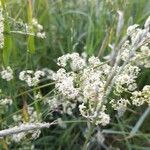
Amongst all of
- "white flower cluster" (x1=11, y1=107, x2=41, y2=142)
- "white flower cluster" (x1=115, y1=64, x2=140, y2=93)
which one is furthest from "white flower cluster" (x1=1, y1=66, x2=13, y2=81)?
"white flower cluster" (x1=115, y1=64, x2=140, y2=93)

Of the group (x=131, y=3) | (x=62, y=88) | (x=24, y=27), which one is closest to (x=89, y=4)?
(x=131, y=3)

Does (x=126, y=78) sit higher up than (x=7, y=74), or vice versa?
(x=7, y=74)

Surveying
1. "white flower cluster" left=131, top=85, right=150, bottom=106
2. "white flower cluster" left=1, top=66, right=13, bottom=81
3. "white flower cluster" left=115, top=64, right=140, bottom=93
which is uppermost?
"white flower cluster" left=1, top=66, right=13, bottom=81

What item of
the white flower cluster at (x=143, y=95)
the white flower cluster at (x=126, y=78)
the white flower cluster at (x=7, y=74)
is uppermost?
the white flower cluster at (x=7, y=74)

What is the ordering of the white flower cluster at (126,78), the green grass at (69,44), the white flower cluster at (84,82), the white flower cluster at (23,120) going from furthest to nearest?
the green grass at (69,44), the white flower cluster at (23,120), the white flower cluster at (126,78), the white flower cluster at (84,82)

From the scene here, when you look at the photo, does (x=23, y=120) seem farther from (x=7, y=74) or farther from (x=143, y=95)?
(x=143, y=95)

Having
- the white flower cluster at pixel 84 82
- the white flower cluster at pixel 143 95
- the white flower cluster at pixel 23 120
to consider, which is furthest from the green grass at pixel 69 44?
the white flower cluster at pixel 143 95

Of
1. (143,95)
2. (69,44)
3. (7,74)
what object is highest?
(69,44)

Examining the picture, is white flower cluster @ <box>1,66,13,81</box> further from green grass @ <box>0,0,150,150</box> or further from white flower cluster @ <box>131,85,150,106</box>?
white flower cluster @ <box>131,85,150,106</box>

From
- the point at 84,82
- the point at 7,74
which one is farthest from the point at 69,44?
the point at 84,82

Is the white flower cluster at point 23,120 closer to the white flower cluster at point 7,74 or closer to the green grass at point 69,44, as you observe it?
the green grass at point 69,44
